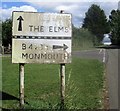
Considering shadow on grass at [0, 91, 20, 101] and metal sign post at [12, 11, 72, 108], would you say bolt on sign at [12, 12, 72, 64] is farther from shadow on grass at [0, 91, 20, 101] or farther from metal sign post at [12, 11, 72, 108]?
shadow on grass at [0, 91, 20, 101]

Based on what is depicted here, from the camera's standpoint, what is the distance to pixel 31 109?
781 cm

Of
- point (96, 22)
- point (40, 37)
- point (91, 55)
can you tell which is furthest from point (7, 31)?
point (96, 22)

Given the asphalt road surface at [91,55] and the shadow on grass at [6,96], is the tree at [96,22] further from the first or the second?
the shadow on grass at [6,96]

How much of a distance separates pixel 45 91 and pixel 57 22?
3.48 metres

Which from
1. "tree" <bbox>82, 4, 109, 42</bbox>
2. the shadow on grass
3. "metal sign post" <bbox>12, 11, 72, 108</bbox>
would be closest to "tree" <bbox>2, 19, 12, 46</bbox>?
"tree" <bbox>82, 4, 109, 42</bbox>

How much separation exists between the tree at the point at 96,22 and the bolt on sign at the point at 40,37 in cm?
8199

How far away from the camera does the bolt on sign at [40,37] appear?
8.84 metres

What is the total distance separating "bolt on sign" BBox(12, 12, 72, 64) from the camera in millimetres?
8836

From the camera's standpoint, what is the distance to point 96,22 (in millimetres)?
109500

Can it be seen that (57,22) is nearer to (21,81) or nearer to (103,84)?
(21,81)

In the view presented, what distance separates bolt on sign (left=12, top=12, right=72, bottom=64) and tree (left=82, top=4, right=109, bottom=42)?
8199 cm

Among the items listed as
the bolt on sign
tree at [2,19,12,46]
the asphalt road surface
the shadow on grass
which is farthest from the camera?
tree at [2,19,12,46]

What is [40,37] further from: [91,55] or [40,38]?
[91,55]

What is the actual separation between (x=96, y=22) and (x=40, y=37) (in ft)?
333
